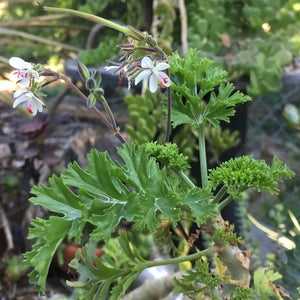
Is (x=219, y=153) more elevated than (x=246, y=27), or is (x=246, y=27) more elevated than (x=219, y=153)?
(x=246, y=27)

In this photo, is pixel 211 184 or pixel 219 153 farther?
pixel 219 153

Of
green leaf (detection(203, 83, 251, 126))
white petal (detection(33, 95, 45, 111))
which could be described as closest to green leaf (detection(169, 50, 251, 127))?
green leaf (detection(203, 83, 251, 126))

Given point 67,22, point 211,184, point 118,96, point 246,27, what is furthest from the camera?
point 67,22

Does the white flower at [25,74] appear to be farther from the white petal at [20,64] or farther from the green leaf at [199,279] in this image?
the green leaf at [199,279]

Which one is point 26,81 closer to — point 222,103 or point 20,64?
point 20,64

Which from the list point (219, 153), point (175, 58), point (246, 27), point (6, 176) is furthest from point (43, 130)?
point (175, 58)

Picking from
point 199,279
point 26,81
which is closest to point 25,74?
point 26,81

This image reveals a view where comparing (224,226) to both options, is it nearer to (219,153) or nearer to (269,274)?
(269,274)
